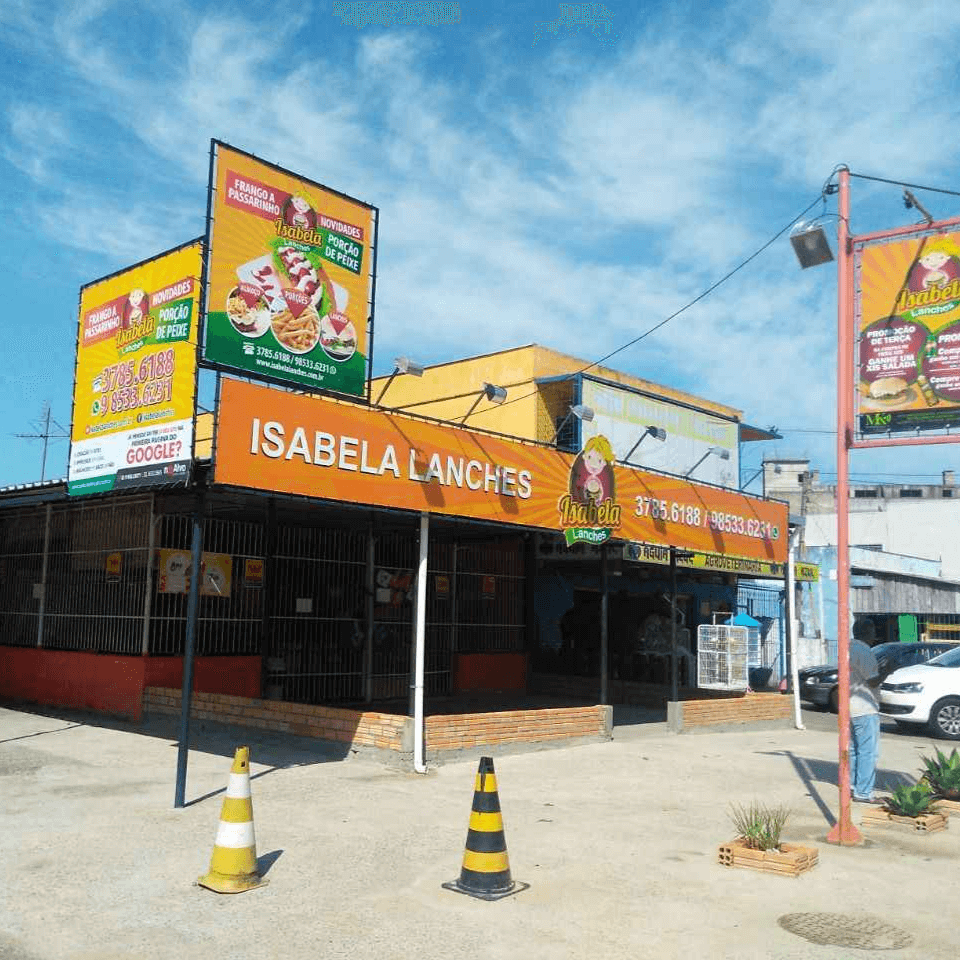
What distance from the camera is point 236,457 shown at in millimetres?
10016

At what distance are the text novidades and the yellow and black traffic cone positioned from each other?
4.85m

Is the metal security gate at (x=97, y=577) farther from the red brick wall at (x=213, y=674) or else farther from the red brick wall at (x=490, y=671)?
the red brick wall at (x=490, y=671)

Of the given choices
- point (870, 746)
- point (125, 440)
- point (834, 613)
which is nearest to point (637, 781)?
point (870, 746)

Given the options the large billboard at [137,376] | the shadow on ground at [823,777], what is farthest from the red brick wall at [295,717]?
the shadow on ground at [823,777]

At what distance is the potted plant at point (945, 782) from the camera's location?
9930 millimetres

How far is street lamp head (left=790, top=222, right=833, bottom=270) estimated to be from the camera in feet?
29.1

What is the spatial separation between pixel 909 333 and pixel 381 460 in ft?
19.0

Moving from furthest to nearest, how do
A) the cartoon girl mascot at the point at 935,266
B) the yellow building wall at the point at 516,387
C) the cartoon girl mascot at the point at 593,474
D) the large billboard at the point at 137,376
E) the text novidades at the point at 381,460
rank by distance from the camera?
the yellow building wall at the point at 516,387 < the cartoon girl mascot at the point at 593,474 < the text novidades at the point at 381,460 < the large billboard at the point at 137,376 < the cartoon girl mascot at the point at 935,266

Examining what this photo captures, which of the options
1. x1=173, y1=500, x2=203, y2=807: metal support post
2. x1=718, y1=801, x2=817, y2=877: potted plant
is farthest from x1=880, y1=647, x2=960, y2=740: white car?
x1=173, y1=500, x2=203, y2=807: metal support post

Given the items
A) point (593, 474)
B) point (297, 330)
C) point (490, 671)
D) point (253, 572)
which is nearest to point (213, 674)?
point (253, 572)

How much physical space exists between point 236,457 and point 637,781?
233 inches

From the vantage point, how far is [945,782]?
10.1m

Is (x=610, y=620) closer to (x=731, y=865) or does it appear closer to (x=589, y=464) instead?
(x=589, y=464)

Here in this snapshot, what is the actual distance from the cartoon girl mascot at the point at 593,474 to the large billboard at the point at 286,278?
4045 millimetres
